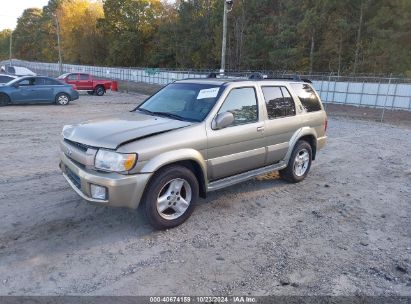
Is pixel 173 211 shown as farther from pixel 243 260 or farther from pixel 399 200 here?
pixel 399 200

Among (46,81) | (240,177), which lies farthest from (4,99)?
(240,177)

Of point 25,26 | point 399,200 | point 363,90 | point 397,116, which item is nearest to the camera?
point 399,200

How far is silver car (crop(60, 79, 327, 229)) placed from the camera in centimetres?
400

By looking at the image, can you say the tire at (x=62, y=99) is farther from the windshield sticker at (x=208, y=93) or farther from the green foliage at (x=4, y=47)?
the green foliage at (x=4, y=47)

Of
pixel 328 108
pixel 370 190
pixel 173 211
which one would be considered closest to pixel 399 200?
pixel 370 190

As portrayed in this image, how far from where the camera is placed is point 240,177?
5234mm

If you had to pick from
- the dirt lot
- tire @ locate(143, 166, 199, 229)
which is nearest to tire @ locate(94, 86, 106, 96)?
the dirt lot

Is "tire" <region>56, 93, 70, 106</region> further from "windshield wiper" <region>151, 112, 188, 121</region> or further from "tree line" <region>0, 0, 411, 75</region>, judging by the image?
"tree line" <region>0, 0, 411, 75</region>

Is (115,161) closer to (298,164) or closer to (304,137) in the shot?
(298,164)

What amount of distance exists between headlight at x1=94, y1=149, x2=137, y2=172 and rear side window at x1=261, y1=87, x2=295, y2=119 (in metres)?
2.52

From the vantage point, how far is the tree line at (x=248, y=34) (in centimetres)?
3338

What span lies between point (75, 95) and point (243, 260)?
16.4 m

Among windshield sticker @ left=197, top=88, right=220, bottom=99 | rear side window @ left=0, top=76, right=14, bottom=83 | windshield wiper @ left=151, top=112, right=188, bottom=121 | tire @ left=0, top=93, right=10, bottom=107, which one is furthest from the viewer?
rear side window @ left=0, top=76, right=14, bottom=83

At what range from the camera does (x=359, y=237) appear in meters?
4.49
